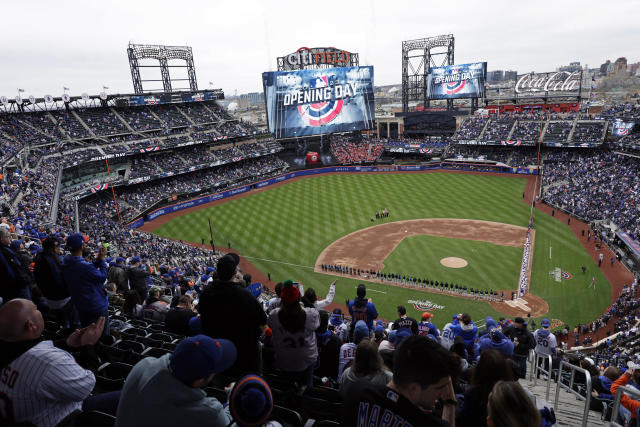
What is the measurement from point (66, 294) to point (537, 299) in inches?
982

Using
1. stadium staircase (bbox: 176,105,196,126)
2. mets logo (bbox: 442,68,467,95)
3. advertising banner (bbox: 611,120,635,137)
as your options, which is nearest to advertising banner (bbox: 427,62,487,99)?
mets logo (bbox: 442,68,467,95)

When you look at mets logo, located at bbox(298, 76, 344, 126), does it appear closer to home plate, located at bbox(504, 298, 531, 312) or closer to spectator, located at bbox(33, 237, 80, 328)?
home plate, located at bbox(504, 298, 531, 312)

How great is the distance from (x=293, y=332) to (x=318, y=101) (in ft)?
207

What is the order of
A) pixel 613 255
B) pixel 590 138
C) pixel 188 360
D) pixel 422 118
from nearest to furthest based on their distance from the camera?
pixel 188 360
pixel 613 255
pixel 590 138
pixel 422 118

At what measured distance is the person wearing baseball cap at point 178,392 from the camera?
2980mm

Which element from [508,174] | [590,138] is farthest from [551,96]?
[508,174]

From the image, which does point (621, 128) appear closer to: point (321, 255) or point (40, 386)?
point (321, 255)

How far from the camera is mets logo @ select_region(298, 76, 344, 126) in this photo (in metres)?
64.4

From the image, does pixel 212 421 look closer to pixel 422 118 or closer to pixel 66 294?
pixel 66 294

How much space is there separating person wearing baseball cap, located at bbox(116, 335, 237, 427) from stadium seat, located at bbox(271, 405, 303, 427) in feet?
4.14

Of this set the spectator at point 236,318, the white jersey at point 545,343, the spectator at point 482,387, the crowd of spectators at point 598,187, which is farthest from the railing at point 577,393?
the crowd of spectators at point 598,187

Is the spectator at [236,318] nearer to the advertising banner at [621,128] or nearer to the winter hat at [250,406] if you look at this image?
the winter hat at [250,406]

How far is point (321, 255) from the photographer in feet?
105

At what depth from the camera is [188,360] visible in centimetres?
298
